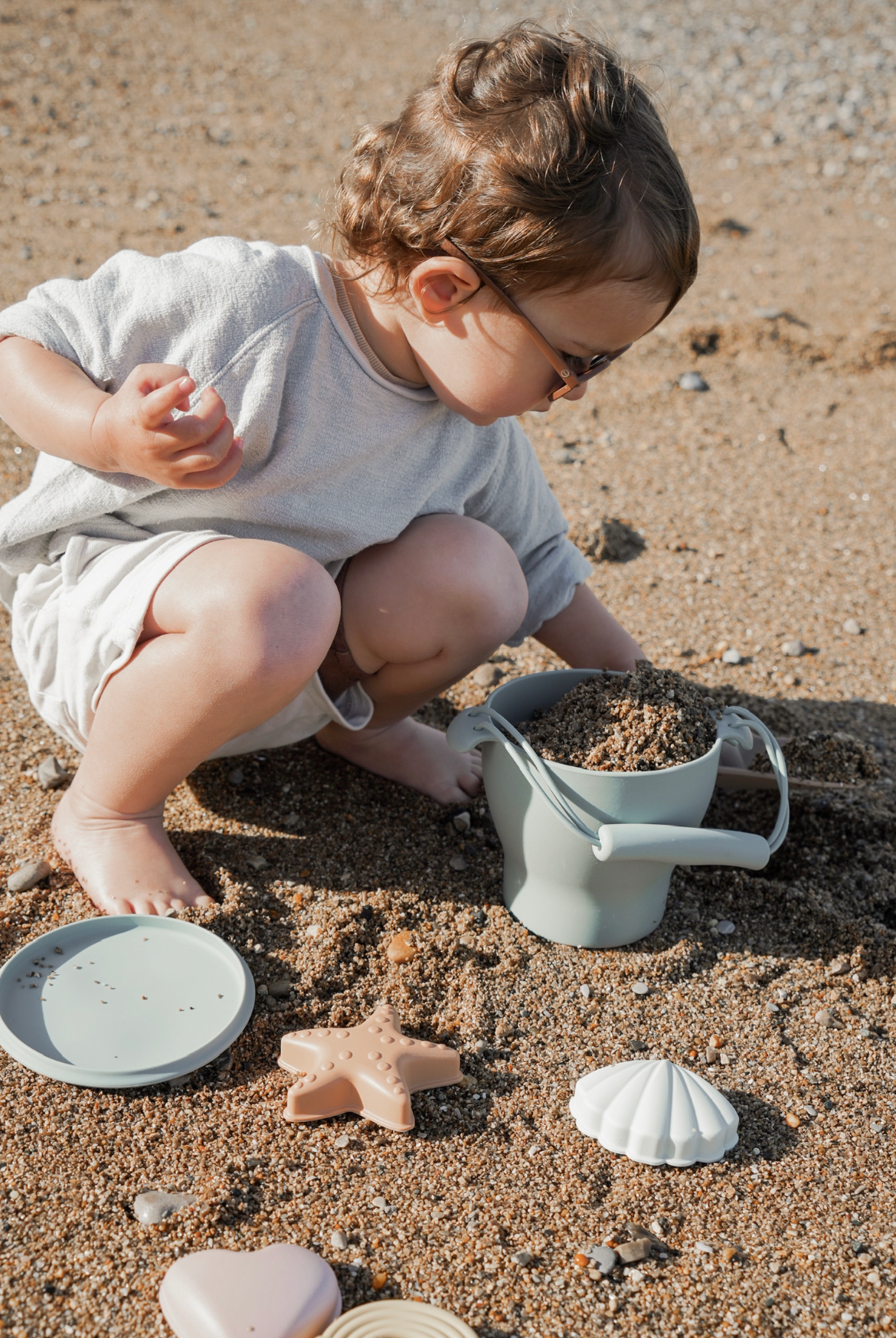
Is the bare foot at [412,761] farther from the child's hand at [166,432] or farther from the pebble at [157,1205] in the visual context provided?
the pebble at [157,1205]

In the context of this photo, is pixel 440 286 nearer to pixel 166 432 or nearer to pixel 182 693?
pixel 166 432

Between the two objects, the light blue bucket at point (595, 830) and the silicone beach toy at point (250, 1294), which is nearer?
the silicone beach toy at point (250, 1294)

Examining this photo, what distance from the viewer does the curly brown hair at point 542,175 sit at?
1814 mm

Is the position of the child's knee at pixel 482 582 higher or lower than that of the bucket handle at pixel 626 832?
higher

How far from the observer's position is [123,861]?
1993 millimetres

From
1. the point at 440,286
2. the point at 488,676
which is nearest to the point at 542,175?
the point at 440,286

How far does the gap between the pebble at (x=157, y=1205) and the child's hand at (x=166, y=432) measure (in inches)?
40.3

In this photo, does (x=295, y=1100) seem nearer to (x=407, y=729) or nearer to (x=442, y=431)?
(x=407, y=729)

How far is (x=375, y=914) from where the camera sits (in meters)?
2.03

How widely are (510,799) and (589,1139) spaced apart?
0.57m

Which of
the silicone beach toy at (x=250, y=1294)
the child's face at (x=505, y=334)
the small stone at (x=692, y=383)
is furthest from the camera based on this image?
the small stone at (x=692, y=383)

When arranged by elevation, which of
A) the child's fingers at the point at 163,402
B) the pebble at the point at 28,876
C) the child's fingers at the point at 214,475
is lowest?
the pebble at the point at 28,876

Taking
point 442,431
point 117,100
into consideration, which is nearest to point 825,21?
point 117,100

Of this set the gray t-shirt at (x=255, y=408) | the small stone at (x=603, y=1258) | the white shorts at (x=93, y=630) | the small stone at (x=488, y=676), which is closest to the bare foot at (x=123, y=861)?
the white shorts at (x=93, y=630)
